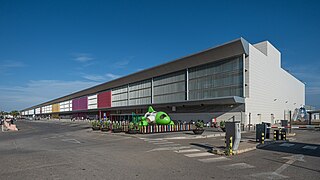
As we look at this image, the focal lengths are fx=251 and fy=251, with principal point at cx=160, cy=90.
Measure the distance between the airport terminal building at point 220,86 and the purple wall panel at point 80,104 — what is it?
2942 centimetres

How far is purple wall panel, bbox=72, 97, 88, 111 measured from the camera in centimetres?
9864

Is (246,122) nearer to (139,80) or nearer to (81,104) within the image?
(139,80)

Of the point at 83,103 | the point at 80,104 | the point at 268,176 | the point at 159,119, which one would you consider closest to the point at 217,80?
the point at 159,119

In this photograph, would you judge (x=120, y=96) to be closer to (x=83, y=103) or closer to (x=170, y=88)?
(x=170, y=88)

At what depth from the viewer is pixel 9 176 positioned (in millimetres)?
8219

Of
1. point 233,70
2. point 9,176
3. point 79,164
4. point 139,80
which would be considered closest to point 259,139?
point 79,164

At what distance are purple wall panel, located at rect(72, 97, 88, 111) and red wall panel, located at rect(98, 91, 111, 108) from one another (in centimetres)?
1280

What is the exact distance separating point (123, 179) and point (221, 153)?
6.63 metres

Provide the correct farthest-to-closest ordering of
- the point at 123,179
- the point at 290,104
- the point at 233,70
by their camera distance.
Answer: the point at 290,104, the point at 233,70, the point at 123,179

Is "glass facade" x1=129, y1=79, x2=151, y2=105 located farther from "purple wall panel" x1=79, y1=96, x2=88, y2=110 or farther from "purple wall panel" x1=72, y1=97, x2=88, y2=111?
"purple wall panel" x1=72, y1=97, x2=88, y2=111

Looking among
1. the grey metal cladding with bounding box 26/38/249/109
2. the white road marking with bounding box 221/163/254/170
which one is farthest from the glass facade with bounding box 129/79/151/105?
the white road marking with bounding box 221/163/254/170

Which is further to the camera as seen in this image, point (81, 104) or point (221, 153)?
point (81, 104)

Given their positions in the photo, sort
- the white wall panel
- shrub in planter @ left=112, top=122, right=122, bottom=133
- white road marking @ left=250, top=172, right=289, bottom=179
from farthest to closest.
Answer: the white wall panel < shrub in planter @ left=112, top=122, right=122, bottom=133 < white road marking @ left=250, top=172, right=289, bottom=179

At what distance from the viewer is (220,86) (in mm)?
44938
